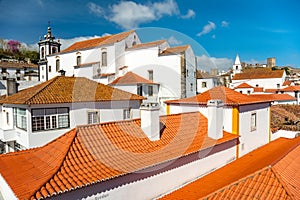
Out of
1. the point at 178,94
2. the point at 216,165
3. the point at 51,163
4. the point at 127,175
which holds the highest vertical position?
the point at 178,94

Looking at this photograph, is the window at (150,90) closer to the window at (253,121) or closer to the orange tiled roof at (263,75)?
the window at (253,121)

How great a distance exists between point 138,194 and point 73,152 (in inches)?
86.7

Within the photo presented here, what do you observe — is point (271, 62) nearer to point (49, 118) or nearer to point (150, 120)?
point (49, 118)

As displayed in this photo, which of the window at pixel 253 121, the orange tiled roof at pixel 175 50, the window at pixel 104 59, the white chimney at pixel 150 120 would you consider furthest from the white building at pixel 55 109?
the window at pixel 104 59

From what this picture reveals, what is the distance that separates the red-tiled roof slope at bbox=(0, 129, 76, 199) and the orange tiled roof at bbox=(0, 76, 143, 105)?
587 cm

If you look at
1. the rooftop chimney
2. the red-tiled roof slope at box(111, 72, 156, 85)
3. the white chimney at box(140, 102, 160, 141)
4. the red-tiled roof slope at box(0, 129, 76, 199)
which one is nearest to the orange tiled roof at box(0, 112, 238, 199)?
the red-tiled roof slope at box(0, 129, 76, 199)

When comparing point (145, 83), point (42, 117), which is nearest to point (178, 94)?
point (145, 83)

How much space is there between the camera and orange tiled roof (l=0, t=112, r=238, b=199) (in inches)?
211

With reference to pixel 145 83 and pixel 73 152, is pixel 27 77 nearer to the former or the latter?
pixel 145 83

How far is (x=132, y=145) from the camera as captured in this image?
7531 mm

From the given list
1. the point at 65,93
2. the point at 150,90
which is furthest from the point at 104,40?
the point at 65,93

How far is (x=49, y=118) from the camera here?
13.0 m

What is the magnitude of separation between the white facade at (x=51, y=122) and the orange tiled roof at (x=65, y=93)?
30 cm

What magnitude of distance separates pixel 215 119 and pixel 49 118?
899 cm
